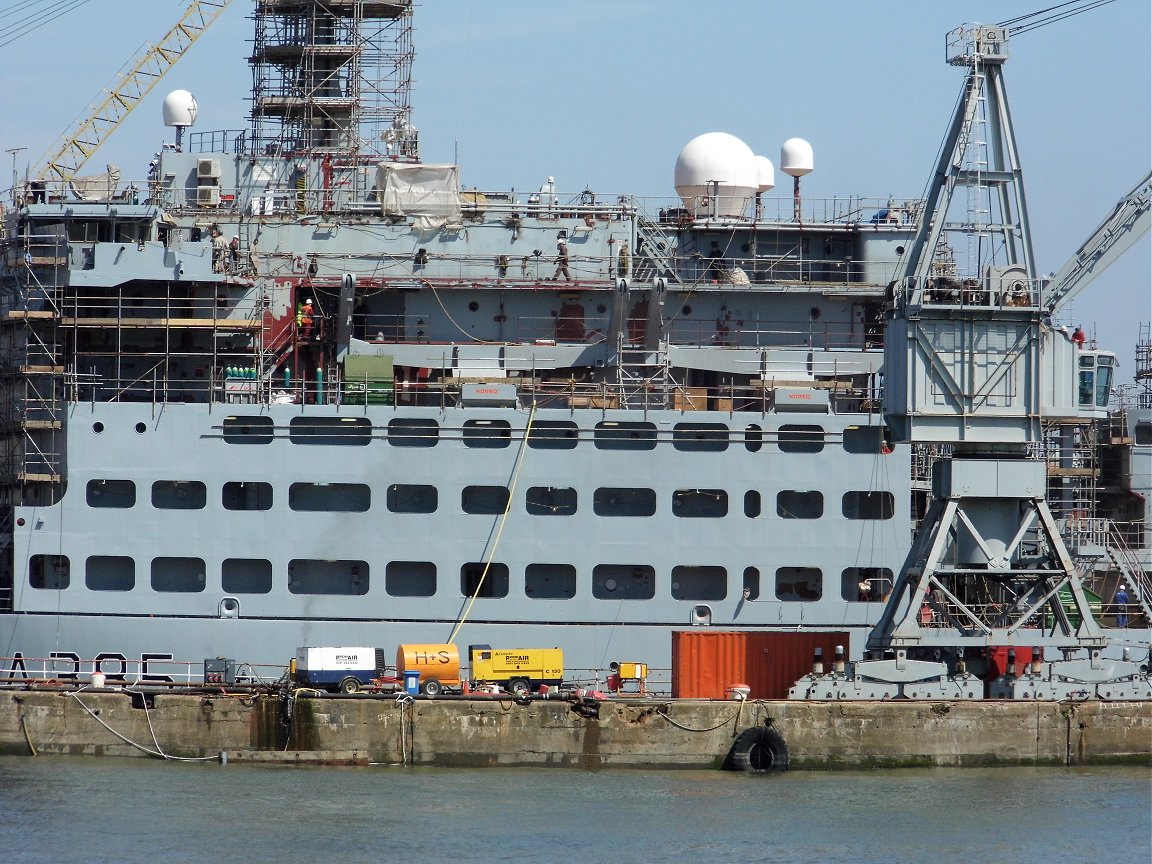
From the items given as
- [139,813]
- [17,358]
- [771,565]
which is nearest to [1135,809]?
[771,565]

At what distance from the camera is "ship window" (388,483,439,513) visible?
44.2 metres

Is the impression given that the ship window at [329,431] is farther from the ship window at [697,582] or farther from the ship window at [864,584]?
the ship window at [864,584]

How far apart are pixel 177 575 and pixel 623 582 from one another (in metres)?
10.5

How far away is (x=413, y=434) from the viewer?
4394 centimetres

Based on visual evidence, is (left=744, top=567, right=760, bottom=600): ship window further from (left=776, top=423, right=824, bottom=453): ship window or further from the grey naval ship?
(left=776, top=423, right=824, bottom=453): ship window

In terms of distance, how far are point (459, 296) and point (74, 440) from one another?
10411mm

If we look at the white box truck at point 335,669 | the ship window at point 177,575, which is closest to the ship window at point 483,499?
the white box truck at point 335,669

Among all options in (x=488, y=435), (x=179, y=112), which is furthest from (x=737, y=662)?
(x=179, y=112)

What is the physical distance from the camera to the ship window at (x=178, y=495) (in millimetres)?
43750

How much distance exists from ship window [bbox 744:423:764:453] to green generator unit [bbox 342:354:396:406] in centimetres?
845

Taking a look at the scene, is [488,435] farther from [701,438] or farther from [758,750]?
[758,750]

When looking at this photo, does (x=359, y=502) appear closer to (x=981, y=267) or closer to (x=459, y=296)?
(x=459, y=296)

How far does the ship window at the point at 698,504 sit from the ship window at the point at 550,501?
2.61 metres

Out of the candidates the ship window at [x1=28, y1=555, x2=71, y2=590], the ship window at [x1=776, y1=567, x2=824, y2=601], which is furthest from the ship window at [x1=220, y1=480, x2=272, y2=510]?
the ship window at [x1=776, y1=567, x2=824, y2=601]
